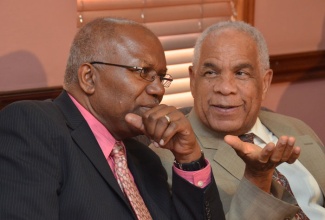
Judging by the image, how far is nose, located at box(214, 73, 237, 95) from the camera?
2.55 meters

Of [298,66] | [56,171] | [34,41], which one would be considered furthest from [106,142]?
[298,66]

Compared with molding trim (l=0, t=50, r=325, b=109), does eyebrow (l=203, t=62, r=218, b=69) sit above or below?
above

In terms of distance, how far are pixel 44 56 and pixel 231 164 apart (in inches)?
48.1

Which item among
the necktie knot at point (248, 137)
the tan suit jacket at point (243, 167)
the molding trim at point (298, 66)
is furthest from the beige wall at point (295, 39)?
the necktie knot at point (248, 137)

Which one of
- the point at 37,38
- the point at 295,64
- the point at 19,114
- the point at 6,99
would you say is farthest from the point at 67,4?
the point at 295,64

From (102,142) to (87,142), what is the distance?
100 millimetres

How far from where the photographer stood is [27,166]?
169cm

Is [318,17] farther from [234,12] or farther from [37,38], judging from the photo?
Result: [37,38]

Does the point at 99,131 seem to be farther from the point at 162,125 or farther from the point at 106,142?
the point at 162,125

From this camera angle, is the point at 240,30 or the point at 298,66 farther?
the point at 298,66

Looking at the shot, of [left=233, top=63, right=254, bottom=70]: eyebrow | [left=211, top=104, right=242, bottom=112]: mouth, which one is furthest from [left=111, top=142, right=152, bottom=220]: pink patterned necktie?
[left=233, top=63, right=254, bottom=70]: eyebrow

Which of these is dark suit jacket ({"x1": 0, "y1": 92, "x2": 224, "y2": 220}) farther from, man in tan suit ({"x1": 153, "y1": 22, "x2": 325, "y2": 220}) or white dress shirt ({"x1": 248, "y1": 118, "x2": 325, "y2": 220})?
Result: white dress shirt ({"x1": 248, "y1": 118, "x2": 325, "y2": 220})

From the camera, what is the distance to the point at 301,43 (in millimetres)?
4258

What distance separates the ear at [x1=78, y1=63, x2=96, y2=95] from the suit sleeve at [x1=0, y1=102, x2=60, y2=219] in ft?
0.65
